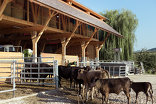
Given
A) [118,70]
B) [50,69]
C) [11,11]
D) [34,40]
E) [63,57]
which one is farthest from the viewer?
[63,57]

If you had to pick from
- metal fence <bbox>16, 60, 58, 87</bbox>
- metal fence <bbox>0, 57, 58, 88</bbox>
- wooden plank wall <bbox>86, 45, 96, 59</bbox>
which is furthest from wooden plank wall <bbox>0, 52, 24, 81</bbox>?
wooden plank wall <bbox>86, 45, 96, 59</bbox>

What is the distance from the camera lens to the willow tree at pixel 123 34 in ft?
91.3

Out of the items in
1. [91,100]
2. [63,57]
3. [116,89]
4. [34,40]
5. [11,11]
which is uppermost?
[11,11]

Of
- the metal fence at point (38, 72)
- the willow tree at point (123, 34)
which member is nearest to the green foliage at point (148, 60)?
the willow tree at point (123, 34)

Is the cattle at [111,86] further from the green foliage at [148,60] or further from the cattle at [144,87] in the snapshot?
the green foliage at [148,60]

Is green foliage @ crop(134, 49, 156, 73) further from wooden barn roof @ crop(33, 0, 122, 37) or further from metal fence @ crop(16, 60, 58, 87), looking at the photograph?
metal fence @ crop(16, 60, 58, 87)

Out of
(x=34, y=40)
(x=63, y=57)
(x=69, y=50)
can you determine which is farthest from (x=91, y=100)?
(x=69, y=50)

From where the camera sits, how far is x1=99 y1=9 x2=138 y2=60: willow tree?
2783 centimetres

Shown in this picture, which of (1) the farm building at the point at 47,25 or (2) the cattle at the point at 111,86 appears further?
(1) the farm building at the point at 47,25

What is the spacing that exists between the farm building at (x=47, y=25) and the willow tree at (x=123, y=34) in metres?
2.39

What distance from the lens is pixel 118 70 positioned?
15609mm

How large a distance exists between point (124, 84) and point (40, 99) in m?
3.33

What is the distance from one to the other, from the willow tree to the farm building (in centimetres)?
239

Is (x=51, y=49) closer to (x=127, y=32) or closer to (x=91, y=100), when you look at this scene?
(x=127, y=32)
